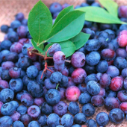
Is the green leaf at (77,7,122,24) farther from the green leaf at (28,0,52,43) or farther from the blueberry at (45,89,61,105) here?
the blueberry at (45,89,61,105)

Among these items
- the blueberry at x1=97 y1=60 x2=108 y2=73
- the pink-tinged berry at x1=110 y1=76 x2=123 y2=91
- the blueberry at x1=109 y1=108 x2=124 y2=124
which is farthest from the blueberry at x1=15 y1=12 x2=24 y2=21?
the blueberry at x1=109 y1=108 x2=124 y2=124

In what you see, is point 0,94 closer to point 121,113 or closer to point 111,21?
point 121,113

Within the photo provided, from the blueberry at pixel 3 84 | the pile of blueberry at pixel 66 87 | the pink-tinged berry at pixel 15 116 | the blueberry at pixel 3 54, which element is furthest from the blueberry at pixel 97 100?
the blueberry at pixel 3 54

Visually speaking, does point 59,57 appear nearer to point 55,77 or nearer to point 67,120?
point 55,77

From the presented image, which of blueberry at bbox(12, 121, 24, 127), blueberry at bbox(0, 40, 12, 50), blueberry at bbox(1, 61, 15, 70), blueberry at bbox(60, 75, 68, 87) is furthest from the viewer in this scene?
blueberry at bbox(0, 40, 12, 50)

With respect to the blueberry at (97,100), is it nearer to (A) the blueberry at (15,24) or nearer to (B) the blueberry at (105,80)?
(B) the blueberry at (105,80)

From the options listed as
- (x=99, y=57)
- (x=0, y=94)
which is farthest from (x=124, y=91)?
(x=0, y=94)
